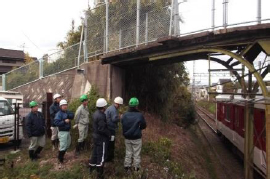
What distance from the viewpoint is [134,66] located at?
40.3ft

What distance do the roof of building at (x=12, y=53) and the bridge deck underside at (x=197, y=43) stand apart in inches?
1427

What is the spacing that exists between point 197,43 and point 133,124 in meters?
3.44

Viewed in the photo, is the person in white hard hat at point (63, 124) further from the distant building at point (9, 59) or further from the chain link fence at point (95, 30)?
the distant building at point (9, 59)

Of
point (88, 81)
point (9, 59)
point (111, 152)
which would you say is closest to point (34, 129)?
point (111, 152)

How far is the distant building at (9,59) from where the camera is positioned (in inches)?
1587

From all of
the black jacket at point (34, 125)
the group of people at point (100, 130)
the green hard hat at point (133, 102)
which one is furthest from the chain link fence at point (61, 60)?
the green hard hat at point (133, 102)

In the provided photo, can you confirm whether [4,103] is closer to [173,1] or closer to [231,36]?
[173,1]

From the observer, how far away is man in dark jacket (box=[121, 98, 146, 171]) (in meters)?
6.30

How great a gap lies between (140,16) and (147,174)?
539 cm

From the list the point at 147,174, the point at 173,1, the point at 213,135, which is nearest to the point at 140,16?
the point at 173,1

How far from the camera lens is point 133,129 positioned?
629cm

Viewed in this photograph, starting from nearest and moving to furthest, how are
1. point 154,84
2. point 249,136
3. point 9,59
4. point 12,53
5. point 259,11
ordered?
point 259,11 < point 249,136 < point 154,84 < point 9,59 < point 12,53

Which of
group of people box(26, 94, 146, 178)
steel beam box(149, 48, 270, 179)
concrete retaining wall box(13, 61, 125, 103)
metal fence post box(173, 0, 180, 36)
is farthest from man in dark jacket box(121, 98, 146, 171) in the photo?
concrete retaining wall box(13, 61, 125, 103)

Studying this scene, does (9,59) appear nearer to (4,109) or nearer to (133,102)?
(4,109)
